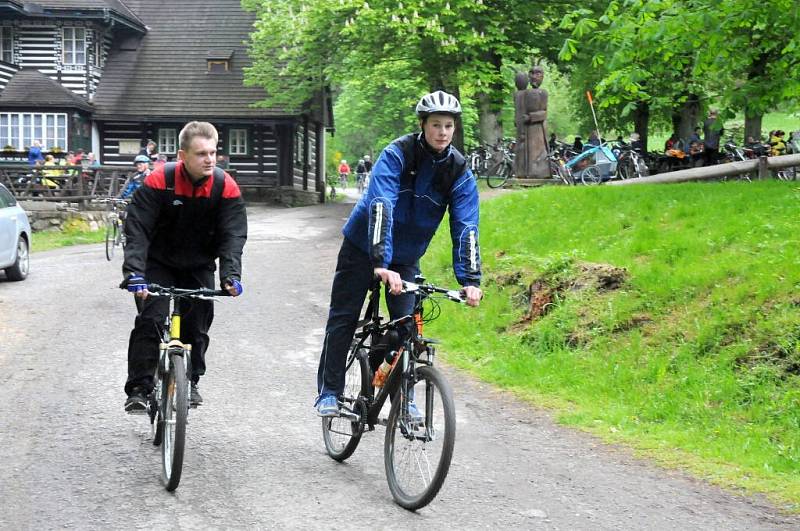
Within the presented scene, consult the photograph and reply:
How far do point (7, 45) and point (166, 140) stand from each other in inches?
268

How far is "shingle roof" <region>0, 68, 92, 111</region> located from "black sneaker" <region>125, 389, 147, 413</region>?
33.5m

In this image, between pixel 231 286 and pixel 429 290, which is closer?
pixel 429 290

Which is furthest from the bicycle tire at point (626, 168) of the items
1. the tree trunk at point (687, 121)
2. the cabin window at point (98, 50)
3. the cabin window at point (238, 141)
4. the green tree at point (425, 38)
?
the cabin window at point (98, 50)

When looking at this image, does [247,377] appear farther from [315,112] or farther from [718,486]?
[315,112]

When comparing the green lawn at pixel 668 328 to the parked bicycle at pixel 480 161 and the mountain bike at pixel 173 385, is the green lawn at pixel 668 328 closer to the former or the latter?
the mountain bike at pixel 173 385

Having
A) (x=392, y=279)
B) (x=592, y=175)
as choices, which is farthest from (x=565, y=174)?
(x=392, y=279)

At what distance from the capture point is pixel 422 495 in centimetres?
540

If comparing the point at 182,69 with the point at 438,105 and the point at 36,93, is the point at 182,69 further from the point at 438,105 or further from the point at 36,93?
the point at 438,105

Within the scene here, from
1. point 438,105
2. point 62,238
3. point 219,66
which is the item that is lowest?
point 62,238

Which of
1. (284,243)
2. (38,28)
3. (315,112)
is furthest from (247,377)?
(315,112)

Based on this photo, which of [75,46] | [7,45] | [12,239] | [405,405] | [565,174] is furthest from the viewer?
[75,46]

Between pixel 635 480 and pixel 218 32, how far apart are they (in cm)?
3939

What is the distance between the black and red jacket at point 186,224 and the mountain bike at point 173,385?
21 centimetres

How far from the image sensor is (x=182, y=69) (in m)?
41.6
